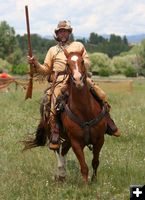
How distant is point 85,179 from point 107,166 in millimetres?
1541

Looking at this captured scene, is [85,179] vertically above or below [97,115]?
below

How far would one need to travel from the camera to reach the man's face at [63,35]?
9414 millimetres

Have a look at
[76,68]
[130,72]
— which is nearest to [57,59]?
[76,68]

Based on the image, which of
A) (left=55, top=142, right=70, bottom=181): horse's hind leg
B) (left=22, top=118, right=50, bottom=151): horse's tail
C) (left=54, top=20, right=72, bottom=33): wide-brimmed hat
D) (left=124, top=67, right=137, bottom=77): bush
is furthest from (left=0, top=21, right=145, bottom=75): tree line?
(left=54, top=20, right=72, bottom=33): wide-brimmed hat

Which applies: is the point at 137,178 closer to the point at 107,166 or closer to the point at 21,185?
the point at 107,166

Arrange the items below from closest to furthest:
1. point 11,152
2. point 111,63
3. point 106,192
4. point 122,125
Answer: point 106,192, point 11,152, point 122,125, point 111,63

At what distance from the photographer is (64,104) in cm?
899

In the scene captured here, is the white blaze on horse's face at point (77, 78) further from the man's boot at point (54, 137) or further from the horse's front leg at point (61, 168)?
the horse's front leg at point (61, 168)

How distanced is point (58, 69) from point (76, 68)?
1592 mm

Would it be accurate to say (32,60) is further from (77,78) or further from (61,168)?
(61,168)

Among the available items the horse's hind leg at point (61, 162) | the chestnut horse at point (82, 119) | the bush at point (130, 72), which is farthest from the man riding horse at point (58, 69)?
the bush at point (130, 72)

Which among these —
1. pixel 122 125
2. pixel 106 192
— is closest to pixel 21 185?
pixel 106 192

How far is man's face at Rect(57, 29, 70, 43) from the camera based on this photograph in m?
9.41

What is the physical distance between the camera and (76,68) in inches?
317
